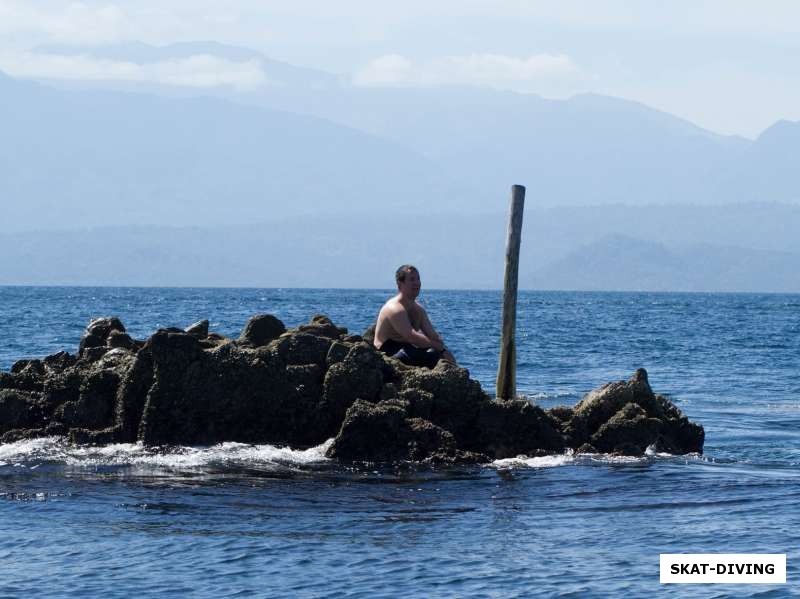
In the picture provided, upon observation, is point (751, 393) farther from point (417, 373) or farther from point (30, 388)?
point (30, 388)

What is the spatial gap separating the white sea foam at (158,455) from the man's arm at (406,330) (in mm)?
1933

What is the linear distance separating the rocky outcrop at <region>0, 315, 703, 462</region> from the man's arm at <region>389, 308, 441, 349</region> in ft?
1.59

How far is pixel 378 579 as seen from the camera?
37.2 ft

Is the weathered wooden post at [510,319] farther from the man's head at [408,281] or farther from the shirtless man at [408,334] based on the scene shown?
the man's head at [408,281]

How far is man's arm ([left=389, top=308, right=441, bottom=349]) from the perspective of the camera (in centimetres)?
1809

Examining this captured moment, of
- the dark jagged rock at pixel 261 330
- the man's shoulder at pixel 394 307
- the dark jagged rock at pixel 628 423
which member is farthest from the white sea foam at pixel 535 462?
the dark jagged rock at pixel 261 330

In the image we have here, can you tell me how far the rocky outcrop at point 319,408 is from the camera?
16812 mm

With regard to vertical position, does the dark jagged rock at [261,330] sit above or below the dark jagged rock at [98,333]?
above

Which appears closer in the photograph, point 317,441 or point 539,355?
point 317,441

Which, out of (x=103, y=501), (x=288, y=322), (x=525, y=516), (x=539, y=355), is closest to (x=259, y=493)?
(x=103, y=501)

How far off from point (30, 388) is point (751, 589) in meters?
11.3

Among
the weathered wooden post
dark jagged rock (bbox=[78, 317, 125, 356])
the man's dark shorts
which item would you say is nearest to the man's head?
the man's dark shorts

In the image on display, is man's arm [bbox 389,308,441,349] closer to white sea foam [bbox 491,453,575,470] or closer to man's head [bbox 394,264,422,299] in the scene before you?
man's head [bbox 394,264,422,299]

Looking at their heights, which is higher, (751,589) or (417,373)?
(417,373)
